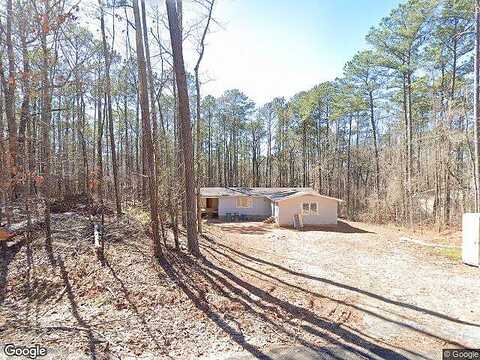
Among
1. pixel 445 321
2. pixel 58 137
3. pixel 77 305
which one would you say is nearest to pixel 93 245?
pixel 77 305

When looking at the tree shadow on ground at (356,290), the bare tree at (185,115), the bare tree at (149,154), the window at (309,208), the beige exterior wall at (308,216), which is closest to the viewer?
the tree shadow on ground at (356,290)

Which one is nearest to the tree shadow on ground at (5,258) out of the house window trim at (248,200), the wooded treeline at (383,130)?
the wooded treeline at (383,130)

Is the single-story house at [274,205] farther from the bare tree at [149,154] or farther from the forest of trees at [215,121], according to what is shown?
the bare tree at [149,154]

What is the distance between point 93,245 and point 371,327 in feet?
22.0

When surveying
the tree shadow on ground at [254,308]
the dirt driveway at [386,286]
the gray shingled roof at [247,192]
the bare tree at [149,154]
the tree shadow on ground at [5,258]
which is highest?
the bare tree at [149,154]

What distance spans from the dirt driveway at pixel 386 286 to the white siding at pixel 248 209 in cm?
1052

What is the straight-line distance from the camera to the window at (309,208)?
66.8 ft

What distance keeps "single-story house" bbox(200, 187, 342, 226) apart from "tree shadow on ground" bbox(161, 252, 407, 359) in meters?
12.6

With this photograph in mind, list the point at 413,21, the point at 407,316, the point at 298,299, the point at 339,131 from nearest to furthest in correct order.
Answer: the point at 407,316, the point at 298,299, the point at 413,21, the point at 339,131

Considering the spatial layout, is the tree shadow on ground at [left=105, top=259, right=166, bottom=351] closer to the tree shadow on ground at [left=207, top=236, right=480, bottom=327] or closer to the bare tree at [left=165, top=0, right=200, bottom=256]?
the bare tree at [left=165, top=0, right=200, bottom=256]

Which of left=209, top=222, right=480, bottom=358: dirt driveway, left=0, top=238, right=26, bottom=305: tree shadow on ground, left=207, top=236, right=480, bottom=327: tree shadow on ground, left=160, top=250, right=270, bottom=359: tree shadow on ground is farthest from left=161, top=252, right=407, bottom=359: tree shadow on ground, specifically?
left=0, top=238, right=26, bottom=305: tree shadow on ground

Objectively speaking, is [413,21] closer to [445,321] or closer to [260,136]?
[445,321]

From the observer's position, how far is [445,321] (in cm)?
541

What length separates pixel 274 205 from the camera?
21.8 metres
